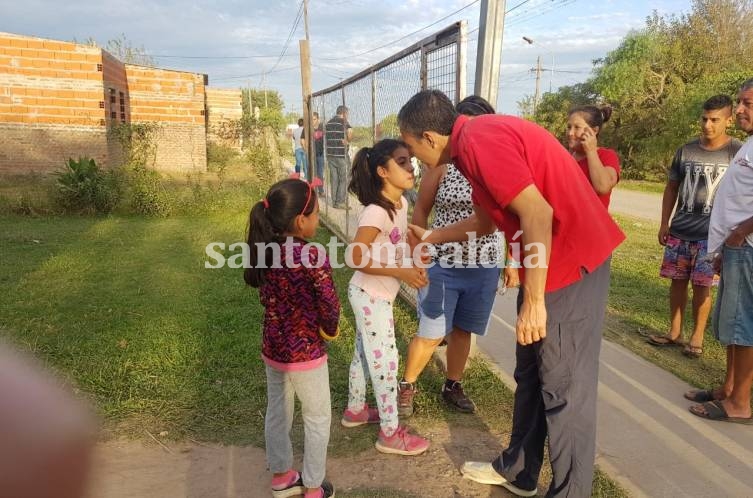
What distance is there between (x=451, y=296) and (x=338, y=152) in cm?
539

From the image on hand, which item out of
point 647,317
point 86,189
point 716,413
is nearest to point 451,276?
point 716,413

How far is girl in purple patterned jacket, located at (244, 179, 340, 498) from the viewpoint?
7.67ft

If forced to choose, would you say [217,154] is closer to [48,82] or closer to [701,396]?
[48,82]

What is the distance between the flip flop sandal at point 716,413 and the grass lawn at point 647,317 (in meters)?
0.47

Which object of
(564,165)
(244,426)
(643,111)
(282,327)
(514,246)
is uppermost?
(643,111)

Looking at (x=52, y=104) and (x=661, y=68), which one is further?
(x=661, y=68)

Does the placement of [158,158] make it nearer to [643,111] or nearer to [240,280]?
[240,280]

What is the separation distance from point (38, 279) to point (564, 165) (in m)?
5.95

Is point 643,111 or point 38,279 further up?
point 643,111

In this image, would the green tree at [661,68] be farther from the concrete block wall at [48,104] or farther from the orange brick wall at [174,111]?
the concrete block wall at [48,104]

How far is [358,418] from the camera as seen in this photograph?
3.23 m

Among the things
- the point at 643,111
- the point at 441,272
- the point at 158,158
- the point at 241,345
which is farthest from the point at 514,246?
the point at 643,111

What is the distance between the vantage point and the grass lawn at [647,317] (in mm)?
4078

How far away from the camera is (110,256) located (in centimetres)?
717
